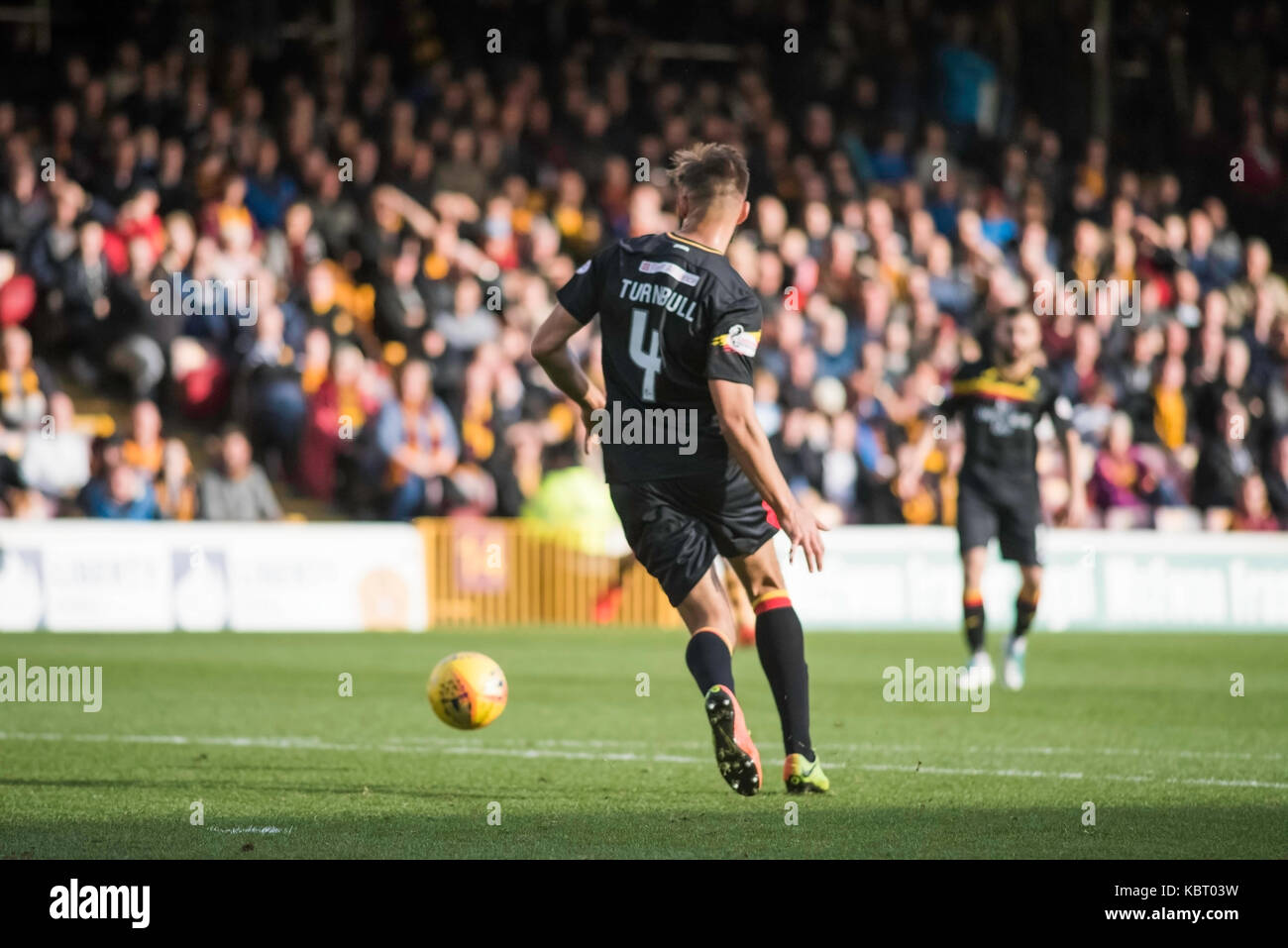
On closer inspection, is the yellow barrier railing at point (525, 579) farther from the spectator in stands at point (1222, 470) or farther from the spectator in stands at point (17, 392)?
the spectator in stands at point (1222, 470)

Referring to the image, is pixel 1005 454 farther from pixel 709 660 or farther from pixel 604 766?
pixel 709 660

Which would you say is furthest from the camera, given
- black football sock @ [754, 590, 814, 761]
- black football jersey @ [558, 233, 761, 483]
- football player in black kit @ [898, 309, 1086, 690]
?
football player in black kit @ [898, 309, 1086, 690]

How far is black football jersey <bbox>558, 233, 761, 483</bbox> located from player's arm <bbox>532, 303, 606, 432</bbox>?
0.06 metres

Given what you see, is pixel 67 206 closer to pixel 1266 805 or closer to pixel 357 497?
pixel 357 497

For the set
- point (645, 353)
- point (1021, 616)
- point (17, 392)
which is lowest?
point (1021, 616)

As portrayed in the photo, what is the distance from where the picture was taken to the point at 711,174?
777 centimetres

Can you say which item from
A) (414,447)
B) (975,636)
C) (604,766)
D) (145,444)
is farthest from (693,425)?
(414,447)

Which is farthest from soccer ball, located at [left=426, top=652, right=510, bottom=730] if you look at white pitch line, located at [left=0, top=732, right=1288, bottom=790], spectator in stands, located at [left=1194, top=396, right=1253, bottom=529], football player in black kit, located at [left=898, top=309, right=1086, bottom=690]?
spectator in stands, located at [left=1194, top=396, right=1253, bottom=529]

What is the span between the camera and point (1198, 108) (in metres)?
28.4

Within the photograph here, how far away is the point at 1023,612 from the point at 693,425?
6848 mm

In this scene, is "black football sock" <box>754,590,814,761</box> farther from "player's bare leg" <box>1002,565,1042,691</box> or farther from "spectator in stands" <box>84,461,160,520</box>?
"spectator in stands" <box>84,461,160,520</box>

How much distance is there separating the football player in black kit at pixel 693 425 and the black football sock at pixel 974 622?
591 cm

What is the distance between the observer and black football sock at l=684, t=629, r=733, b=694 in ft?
25.0
